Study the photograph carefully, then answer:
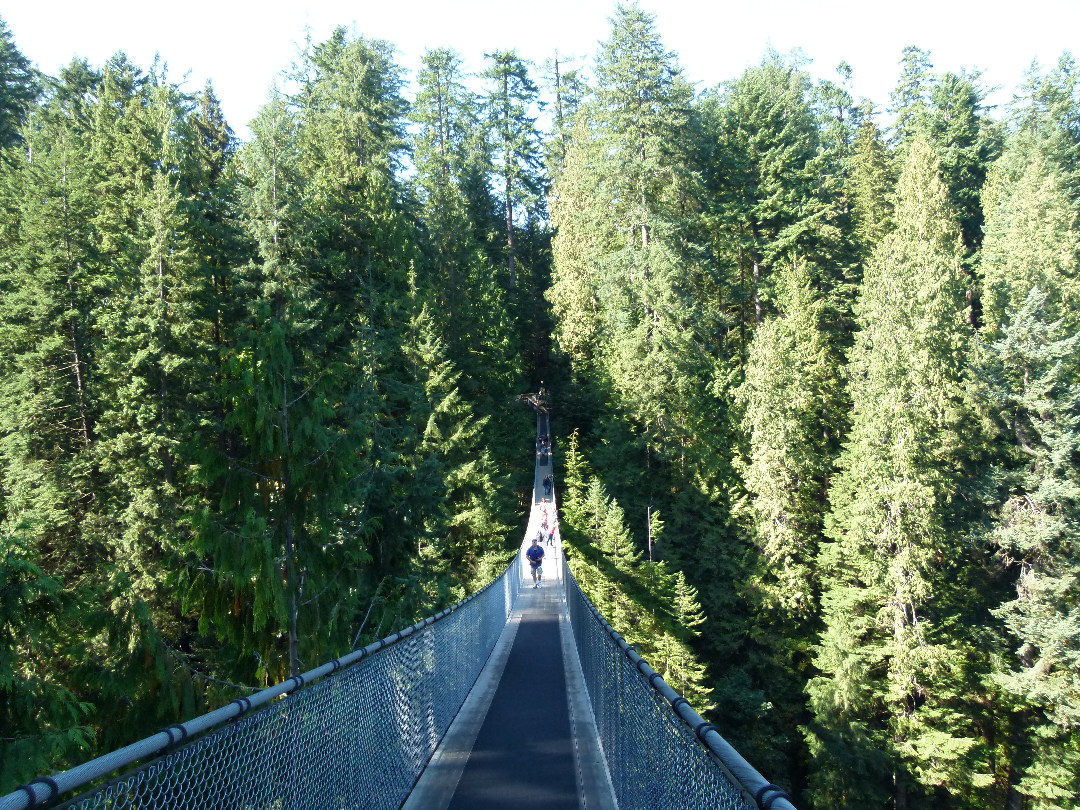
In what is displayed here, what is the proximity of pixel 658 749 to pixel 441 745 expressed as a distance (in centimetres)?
322

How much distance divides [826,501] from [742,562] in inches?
167

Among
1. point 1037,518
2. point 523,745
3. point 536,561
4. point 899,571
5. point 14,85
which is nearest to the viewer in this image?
point 523,745

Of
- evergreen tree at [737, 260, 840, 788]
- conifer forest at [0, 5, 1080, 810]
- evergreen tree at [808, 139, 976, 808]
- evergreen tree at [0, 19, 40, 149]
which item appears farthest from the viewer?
evergreen tree at [0, 19, 40, 149]

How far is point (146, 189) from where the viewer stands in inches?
688

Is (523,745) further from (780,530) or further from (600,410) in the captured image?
(600,410)

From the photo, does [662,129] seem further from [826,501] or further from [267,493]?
[267,493]

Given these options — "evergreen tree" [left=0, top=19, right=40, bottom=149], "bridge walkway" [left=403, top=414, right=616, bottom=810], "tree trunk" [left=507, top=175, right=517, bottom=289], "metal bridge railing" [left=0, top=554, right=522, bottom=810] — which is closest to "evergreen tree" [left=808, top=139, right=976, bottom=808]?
"bridge walkway" [left=403, top=414, right=616, bottom=810]

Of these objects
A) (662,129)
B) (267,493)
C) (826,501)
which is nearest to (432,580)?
(267,493)

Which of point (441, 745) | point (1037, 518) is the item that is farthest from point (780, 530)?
point (441, 745)

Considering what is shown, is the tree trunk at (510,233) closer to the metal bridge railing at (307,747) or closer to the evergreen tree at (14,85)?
the evergreen tree at (14,85)

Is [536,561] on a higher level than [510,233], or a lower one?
lower

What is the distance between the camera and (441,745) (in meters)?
6.13

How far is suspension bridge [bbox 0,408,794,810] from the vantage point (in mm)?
2305

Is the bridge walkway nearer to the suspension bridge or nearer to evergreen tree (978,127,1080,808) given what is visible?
the suspension bridge
